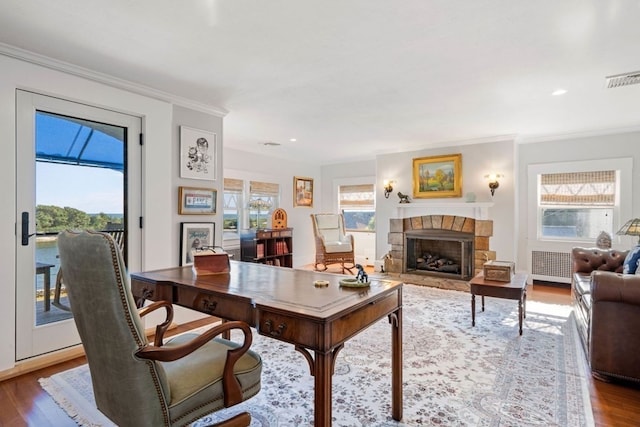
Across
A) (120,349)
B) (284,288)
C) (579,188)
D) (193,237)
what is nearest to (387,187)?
(579,188)

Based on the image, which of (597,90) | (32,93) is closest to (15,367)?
(32,93)

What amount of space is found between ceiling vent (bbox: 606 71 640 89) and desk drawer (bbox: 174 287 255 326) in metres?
3.57

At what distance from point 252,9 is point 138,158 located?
6.49 feet

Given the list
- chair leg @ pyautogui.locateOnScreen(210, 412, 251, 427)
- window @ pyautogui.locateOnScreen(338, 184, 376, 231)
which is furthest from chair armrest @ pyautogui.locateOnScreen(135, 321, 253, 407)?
window @ pyautogui.locateOnScreen(338, 184, 376, 231)

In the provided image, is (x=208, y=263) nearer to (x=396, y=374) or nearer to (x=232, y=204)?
(x=396, y=374)

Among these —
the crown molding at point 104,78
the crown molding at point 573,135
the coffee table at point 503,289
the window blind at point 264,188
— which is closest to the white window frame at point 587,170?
the crown molding at point 573,135

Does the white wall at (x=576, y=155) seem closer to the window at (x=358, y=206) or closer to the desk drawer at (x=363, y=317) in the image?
the window at (x=358, y=206)

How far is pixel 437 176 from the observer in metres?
5.66

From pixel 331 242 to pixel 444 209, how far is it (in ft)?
7.09

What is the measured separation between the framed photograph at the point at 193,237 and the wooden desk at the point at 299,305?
1.29 metres

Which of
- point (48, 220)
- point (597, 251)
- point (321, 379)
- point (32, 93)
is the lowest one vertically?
point (321, 379)

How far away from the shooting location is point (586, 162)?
4.96m

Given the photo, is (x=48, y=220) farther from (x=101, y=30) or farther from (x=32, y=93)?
(x=101, y=30)

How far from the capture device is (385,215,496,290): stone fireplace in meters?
5.29
